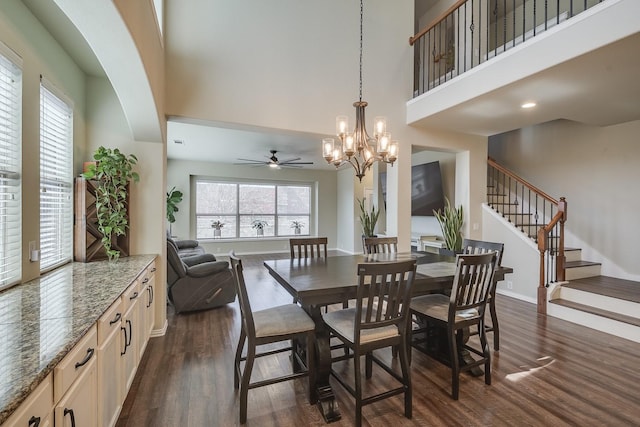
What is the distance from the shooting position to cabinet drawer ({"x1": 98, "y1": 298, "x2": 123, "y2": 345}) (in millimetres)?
1490

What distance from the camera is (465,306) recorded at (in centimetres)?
226

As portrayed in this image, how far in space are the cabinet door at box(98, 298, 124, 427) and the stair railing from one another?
4696 mm

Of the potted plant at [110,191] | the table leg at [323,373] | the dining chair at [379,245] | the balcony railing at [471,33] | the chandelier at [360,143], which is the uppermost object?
the balcony railing at [471,33]

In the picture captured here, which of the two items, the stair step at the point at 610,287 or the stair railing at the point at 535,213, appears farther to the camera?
the stair railing at the point at 535,213

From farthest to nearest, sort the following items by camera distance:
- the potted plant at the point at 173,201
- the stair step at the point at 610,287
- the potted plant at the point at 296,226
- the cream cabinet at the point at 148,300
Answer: the potted plant at the point at 296,226, the potted plant at the point at 173,201, the stair step at the point at 610,287, the cream cabinet at the point at 148,300

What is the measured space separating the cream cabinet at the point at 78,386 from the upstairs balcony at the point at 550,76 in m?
3.97

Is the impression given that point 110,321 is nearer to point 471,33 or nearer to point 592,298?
point 592,298

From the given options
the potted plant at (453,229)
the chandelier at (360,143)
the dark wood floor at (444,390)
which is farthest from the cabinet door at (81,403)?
the potted plant at (453,229)

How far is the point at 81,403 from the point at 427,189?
242 inches

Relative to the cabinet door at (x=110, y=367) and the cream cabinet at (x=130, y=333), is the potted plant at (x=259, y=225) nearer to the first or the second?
the cream cabinet at (x=130, y=333)

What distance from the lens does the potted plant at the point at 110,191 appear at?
279 cm

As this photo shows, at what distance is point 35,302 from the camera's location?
1642 mm

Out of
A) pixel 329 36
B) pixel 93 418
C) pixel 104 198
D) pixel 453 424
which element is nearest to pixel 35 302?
pixel 93 418

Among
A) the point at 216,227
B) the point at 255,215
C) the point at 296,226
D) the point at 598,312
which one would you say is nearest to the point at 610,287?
the point at 598,312
